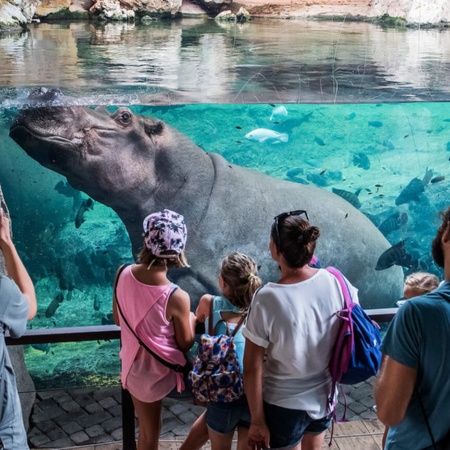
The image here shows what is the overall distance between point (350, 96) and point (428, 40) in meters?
0.97

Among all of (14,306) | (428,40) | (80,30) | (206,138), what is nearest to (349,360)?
(14,306)

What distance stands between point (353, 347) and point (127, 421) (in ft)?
3.52

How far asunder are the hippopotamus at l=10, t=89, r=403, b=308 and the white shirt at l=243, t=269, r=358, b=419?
4.29 meters

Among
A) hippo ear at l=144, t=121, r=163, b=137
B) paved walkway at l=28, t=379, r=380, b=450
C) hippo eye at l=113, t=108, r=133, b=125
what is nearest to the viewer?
paved walkway at l=28, t=379, r=380, b=450

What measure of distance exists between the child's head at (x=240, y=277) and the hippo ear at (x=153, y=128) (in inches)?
175

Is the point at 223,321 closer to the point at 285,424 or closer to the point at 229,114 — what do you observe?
the point at 285,424

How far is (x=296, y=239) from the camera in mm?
2186

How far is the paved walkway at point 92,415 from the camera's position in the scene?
4.95 m

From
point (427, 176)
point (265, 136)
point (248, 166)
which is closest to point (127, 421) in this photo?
point (248, 166)

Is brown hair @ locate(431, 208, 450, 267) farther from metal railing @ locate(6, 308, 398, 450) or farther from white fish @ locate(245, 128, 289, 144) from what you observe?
white fish @ locate(245, 128, 289, 144)

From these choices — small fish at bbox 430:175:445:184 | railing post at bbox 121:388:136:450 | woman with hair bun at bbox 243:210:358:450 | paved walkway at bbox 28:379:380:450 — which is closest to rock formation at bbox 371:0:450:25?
small fish at bbox 430:175:445:184

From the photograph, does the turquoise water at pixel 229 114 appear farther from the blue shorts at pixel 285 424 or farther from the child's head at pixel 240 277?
the blue shorts at pixel 285 424

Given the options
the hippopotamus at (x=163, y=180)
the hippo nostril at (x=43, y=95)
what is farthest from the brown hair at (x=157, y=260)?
the hippo nostril at (x=43, y=95)

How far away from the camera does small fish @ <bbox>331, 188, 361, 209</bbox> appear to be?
7473mm
